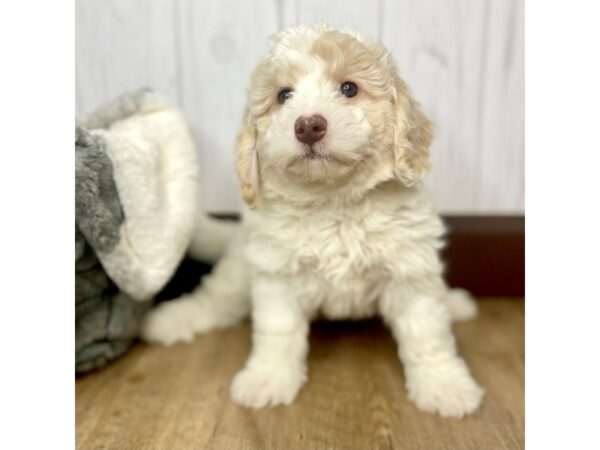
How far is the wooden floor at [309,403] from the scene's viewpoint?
1220mm

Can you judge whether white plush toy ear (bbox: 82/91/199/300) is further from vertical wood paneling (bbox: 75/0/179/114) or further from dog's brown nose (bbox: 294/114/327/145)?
dog's brown nose (bbox: 294/114/327/145)

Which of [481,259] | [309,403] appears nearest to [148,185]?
[309,403]

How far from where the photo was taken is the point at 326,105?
1160 millimetres

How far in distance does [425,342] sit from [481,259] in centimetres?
64

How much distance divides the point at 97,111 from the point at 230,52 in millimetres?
391

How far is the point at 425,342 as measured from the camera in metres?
1.37

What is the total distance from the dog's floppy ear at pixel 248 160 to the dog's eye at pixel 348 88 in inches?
8.4

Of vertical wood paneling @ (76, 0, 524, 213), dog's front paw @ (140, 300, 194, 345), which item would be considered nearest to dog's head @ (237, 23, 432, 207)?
vertical wood paneling @ (76, 0, 524, 213)

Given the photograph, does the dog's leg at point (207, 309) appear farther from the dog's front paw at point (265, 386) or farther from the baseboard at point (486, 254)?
the baseboard at point (486, 254)

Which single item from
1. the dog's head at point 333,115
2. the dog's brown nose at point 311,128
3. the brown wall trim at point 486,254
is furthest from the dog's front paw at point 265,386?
the brown wall trim at point 486,254

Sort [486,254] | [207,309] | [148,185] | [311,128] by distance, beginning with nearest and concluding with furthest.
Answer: [311,128], [148,185], [207,309], [486,254]

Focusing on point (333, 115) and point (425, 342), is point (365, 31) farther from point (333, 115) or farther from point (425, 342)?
point (425, 342)

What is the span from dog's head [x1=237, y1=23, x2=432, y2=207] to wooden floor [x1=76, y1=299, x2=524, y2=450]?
48cm
